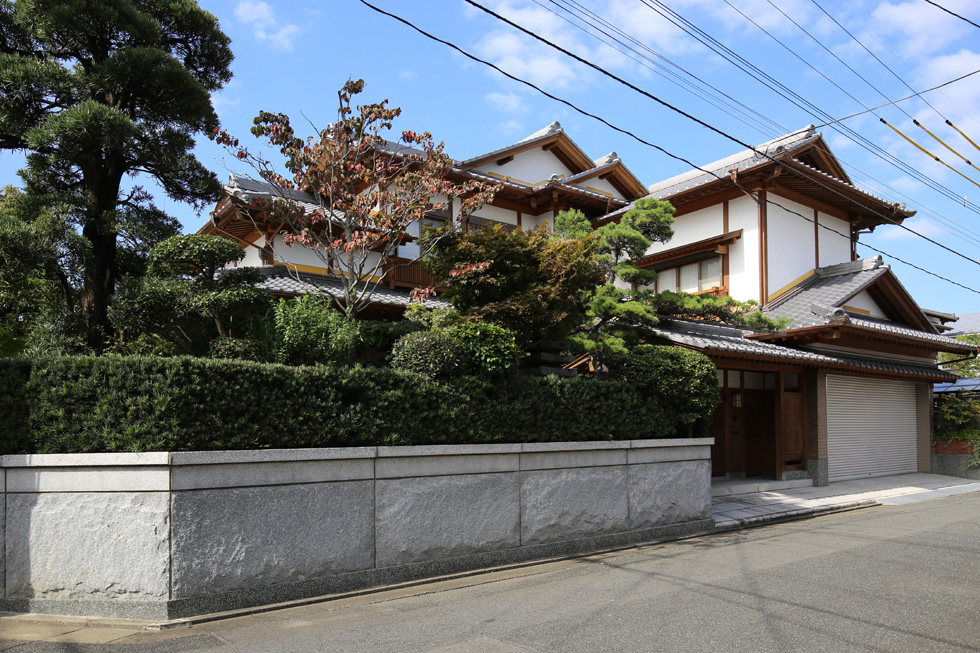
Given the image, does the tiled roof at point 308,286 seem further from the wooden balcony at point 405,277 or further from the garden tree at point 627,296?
the garden tree at point 627,296

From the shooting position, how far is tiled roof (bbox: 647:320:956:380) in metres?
13.9

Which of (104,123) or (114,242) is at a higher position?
(104,123)

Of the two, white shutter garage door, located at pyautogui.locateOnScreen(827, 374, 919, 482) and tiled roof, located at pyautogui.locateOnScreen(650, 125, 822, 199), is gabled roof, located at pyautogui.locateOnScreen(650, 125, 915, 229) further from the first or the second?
white shutter garage door, located at pyautogui.locateOnScreen(827, 374, 919, 482)

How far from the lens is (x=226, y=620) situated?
20.6ft

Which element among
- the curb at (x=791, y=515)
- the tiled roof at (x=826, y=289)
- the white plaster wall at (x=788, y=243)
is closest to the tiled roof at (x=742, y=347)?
the tiled roof at (x=826, y=289)

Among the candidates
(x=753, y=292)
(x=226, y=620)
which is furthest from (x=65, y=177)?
(x=753, y=292)

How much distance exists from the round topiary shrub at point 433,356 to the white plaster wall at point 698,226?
14.2 metres

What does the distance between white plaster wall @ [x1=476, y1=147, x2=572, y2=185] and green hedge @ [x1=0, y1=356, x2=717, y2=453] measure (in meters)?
12.8

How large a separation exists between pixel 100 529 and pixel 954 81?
13980 mm

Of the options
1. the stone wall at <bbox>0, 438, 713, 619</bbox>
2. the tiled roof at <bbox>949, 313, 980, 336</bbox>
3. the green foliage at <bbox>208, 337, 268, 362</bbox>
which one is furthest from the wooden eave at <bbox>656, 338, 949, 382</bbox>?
the tiled roof at <bbox>949, 313, 980, 336</bbox>

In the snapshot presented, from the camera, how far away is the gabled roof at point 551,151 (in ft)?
65.2

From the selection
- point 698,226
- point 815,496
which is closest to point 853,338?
point 815,496

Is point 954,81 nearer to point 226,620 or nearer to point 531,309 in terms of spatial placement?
point 531,309

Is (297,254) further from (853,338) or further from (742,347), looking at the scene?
(853,338)
